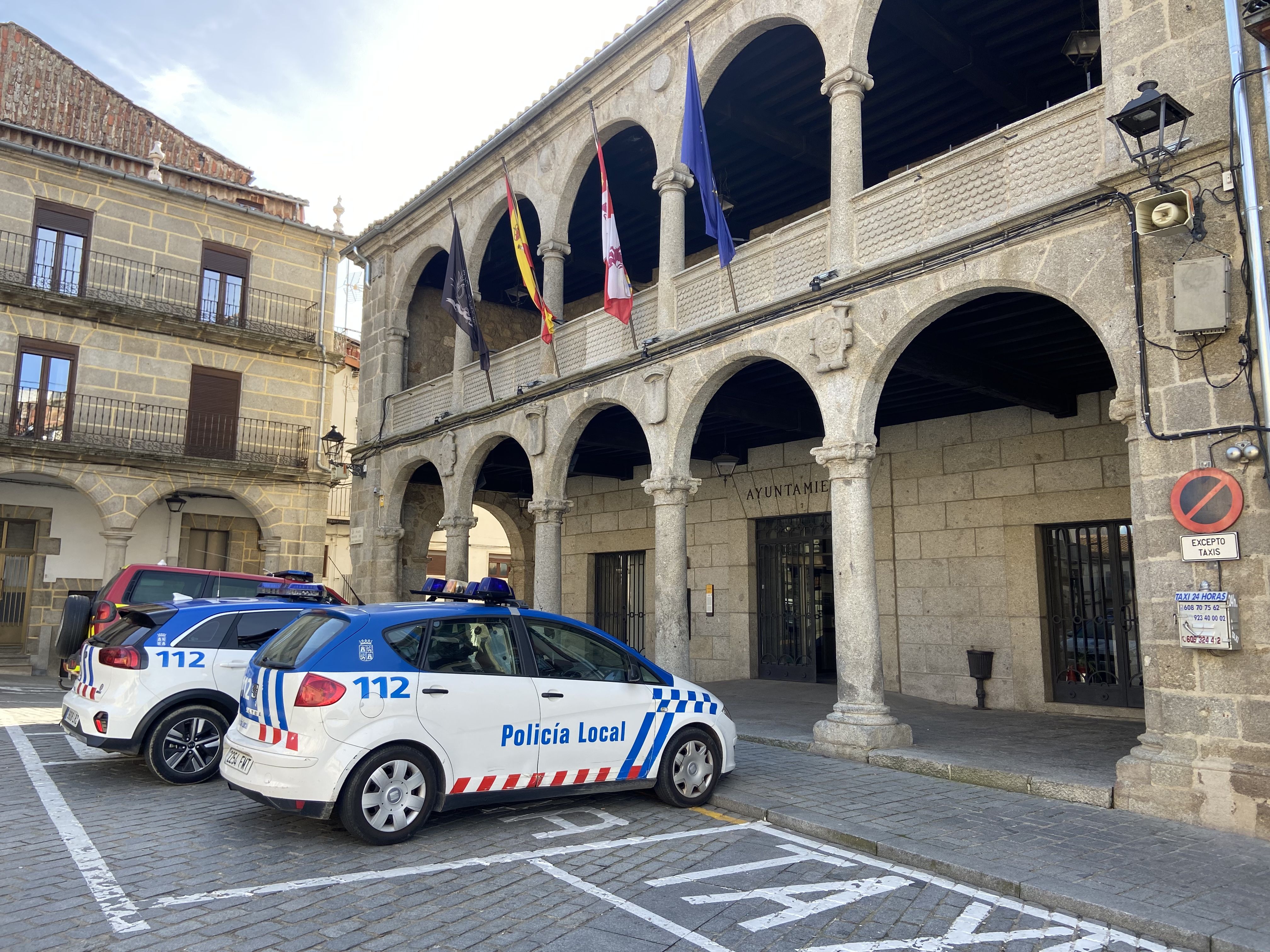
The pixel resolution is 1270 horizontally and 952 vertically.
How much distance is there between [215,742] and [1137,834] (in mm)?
7333

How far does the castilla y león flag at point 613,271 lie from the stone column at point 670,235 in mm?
445

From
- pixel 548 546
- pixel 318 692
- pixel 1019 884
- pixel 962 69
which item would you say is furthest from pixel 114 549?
pixel 1019 884

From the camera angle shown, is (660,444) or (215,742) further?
→ (660,444)

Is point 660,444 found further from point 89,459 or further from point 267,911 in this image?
point 89,459

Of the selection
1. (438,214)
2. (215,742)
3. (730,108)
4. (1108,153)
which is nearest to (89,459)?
(438,214)

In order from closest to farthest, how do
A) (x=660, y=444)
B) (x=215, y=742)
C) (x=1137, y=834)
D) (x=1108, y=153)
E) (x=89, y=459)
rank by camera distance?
(x=1137, y=834) < (x=1108, y=153) < (x=215, y=742) < (x=660, y=444) < (x=89, y=459)

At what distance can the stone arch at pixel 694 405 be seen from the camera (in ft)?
35.2

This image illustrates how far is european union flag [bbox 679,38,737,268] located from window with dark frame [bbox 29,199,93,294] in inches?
620

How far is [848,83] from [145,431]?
1760 cm

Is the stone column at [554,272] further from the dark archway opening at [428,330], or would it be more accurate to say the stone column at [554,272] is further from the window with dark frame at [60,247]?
the window with dark frame at [60,247]

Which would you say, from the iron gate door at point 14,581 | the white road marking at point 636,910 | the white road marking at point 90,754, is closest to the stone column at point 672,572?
the white road marking at point 636,910

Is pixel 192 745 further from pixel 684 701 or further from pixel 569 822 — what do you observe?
pixel 684 701

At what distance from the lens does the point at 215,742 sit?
25.2ft

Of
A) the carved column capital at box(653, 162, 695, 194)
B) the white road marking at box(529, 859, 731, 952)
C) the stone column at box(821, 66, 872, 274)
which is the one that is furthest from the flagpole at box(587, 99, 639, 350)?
the white road marking at box(529, 859, 731, 952)
